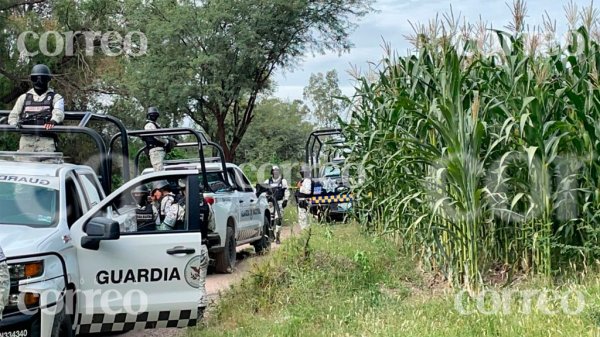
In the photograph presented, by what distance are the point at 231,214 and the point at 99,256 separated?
5.26m

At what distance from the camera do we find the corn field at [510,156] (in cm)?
664

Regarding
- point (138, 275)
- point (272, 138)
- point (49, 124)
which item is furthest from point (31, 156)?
point (272, 138)

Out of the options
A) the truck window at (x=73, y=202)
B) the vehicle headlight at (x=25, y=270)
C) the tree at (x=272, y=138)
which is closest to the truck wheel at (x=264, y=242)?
the truck window at (x=73, y=202)

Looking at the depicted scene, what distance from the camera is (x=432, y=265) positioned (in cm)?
782

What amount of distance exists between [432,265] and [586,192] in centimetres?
191

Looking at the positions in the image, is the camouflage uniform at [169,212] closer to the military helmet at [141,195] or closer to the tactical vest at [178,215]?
the tactical vest at [178,215]

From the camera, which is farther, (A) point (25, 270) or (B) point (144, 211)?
(B) point (144, 211)

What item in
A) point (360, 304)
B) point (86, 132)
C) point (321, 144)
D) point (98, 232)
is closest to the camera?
point (98, 232)

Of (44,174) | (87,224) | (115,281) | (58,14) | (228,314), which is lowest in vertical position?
(228,314)

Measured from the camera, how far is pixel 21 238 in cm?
521

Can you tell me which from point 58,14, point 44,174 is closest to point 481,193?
point 44,174

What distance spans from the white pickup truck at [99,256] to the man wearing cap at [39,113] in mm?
1377

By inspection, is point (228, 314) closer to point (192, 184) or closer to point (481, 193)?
point (192, 184)

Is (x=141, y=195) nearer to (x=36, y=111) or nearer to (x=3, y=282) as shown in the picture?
(x=36, y=111)
